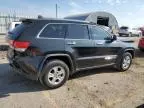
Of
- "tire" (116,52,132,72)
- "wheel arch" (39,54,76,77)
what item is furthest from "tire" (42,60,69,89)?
"tire" (116,52,132,72)

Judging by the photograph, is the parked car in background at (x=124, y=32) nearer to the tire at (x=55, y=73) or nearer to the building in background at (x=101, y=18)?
the building in background at (x=101, y=18)

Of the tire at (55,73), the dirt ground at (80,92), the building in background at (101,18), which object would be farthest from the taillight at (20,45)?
the building in background at (101,18)

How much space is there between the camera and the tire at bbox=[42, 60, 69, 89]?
18.0ft

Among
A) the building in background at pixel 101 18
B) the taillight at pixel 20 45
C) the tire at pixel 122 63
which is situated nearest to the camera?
the taillight at pixel 20 45

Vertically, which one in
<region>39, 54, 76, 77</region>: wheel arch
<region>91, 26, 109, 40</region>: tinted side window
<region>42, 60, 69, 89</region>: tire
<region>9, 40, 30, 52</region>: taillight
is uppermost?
<region>91, 26, 109, 40</region>: tinted side window

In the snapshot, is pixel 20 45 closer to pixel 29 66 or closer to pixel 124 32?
pixel 29 66

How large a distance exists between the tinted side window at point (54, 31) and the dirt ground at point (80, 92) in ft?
4.64

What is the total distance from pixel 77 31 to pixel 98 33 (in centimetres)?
91

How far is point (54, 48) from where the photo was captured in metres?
5.58

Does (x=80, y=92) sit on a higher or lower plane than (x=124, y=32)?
lower

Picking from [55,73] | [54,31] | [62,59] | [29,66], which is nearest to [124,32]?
[62,59]

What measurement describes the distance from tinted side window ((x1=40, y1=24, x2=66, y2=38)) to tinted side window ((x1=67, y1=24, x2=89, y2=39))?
23cm

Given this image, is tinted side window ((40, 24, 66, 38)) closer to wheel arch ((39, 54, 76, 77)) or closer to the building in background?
wheel arch ((39, 54, 76, 77))

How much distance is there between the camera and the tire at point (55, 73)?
216 inches
